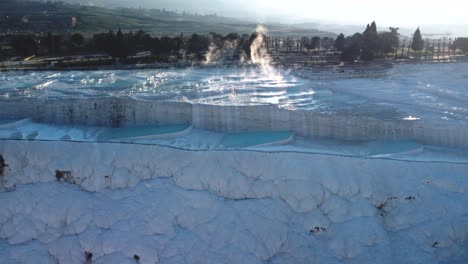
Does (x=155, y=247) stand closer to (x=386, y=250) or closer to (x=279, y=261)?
(x=279, y=261)

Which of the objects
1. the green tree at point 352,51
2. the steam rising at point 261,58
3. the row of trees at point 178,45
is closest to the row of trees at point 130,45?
the row of trees at point 178,45

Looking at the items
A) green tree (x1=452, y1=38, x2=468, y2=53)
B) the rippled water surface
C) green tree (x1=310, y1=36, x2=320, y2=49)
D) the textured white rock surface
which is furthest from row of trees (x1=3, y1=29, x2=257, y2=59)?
the textured white rock surface

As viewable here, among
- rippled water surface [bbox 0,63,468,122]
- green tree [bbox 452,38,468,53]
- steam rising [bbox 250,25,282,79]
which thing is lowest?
rippled water surface [bbox 0,63,468,122]

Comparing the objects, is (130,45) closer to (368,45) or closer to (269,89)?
(269,89)

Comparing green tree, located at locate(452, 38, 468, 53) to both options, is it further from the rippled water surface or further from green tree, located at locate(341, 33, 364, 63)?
the rippled water surface

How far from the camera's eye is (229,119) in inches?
342

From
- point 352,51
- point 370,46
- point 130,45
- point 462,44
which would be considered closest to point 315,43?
point 370,46

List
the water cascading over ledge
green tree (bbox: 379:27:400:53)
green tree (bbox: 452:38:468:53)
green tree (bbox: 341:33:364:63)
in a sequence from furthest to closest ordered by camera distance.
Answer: green tree (bbox: 452:38:468:53) → green tree (bbox: 379:27:400:53) → green tree (bbox: 341:33:364:63) → the water cascading over ledge

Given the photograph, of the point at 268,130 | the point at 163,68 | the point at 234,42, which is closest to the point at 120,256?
the point at 268,130

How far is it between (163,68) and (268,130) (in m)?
7.26

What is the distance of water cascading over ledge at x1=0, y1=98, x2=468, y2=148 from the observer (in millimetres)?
8180

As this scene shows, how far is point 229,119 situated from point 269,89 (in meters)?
2.73

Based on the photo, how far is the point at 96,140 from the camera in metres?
7.83

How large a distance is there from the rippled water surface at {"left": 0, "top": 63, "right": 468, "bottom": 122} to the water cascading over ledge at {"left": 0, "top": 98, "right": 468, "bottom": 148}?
584 millimetres
